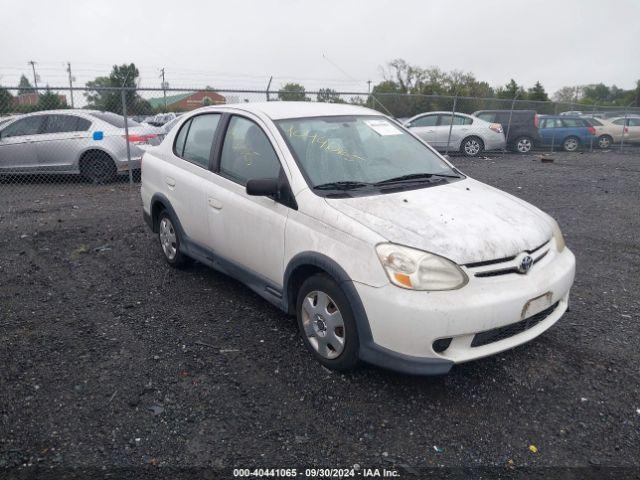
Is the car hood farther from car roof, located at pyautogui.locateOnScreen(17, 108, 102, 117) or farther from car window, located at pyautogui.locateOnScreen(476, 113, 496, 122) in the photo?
car window, located at pyautogui.locateOnScreen(476, 113, 496, 122)

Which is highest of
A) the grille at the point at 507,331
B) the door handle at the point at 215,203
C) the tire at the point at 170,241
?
the door handle at the point at 215,203

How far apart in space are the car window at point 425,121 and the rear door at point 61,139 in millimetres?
9405

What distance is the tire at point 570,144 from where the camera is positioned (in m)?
19.2

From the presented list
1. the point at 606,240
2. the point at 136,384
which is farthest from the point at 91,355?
the point at 606,240

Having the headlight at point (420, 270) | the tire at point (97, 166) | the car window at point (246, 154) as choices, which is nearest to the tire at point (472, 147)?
the tire at point (97, 166)

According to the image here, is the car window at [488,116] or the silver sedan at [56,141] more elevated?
the car window at [488,116]

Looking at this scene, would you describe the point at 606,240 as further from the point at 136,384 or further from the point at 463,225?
the point at 136,384

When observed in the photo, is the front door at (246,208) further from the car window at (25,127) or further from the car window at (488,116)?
the car window at (488,116)

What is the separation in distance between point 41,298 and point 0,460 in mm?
2338

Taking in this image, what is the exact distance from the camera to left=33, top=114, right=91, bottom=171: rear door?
407 inches

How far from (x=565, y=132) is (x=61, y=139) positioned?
1624 cm

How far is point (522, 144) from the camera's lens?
17.7 m

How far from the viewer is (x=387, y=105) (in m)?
16.7

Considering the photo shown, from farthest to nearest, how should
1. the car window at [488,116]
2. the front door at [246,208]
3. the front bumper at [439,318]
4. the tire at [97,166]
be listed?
the car window at [488,116], the tire at [97,166], the front door at [246,208], the front bumper at [439,318]
